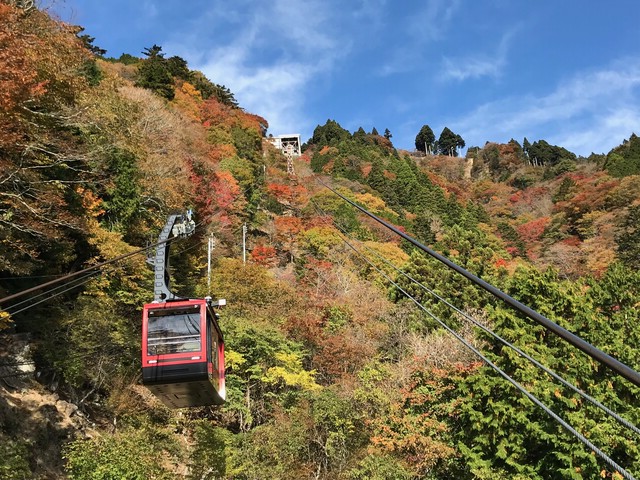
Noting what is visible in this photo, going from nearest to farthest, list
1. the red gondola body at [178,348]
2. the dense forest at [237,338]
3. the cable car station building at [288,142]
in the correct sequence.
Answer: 1. the red gondola body at [178,348]
2. the dense forest at [237,338]
3. the cable car station building at [288,142]

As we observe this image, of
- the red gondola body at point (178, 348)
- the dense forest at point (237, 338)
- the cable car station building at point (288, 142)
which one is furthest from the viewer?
the cable car station building at point (288, 142)

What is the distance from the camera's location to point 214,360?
33.2 feet

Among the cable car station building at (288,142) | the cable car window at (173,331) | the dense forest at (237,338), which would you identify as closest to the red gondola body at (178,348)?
the cable car window at (173,331)

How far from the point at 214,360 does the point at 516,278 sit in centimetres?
1209

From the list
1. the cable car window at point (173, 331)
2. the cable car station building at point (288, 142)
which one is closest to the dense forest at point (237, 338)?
the cable car window at point (173, 331)

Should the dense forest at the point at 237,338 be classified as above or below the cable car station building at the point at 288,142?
below

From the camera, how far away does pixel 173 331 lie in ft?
30.5

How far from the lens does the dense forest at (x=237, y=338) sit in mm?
13773

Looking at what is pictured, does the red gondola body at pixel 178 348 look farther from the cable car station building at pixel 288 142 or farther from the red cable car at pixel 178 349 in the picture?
the cable car station building at pixel 288 142

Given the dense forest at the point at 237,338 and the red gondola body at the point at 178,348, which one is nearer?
the red gondola body at the point at 178,348

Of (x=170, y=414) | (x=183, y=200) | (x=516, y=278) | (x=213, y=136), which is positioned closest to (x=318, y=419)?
(x=170, y=414)

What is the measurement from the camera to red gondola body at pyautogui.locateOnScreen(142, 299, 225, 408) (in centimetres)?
909

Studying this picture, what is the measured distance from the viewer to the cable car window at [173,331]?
30.1 feet

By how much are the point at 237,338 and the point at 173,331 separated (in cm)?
1183
